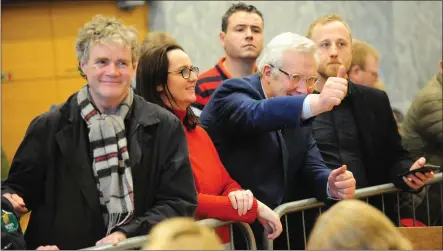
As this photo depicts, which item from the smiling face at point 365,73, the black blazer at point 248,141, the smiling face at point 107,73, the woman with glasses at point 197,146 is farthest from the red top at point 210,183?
Result: the smiling face at point 365,73

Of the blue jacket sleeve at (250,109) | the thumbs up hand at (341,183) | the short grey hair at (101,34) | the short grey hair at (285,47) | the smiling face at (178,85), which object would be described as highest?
the short grey hair at (101,34)

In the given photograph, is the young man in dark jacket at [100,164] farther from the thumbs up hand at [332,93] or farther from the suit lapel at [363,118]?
the suit lapel at [363,118]

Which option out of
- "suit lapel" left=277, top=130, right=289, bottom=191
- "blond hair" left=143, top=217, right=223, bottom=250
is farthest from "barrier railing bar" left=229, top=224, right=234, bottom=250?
"blond hair" left=143, top=217, right=223, bottom=250

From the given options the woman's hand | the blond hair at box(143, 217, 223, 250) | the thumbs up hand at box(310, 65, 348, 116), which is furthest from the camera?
A: the woman's hand

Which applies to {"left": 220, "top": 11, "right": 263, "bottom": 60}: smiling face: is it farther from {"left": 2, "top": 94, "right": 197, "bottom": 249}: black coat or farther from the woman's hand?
{"left": 2, "top": 94, "right": 197, "bottom": 249}: black coat

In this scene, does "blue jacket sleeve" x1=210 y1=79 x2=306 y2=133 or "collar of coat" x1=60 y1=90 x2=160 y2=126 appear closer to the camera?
"collar of coat" x1=60 y1=90 x2=160 y2=126

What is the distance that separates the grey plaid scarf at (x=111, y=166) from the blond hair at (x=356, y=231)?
4.06 ft

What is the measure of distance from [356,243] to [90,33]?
1.56 meters

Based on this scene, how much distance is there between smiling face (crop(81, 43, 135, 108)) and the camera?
2.96 metres

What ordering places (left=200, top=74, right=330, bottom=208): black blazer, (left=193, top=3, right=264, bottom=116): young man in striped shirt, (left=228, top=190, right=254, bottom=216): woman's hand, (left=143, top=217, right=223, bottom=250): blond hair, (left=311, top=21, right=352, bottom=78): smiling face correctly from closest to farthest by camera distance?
(left=143, top=217, right=223, bottom=250): blond hair
(left=228, top=190, right=254, bottom=216): woman's hand
(left=200, top=74, right=330, bottom=208): black blazer
(left=311, top=21, right=352, bottom=78): smiling face
(left=193, top=3, right=264, bottom=116): young man in striped shirt

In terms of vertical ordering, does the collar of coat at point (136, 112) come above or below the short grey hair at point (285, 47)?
below

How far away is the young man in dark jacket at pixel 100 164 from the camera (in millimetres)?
2873

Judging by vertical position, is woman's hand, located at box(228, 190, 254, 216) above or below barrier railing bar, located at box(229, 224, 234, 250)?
above

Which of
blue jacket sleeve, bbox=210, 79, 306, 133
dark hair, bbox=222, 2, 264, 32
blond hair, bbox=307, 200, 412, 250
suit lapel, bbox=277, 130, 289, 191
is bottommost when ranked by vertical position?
suit lapel, bbox=277, 130, 289, 191
